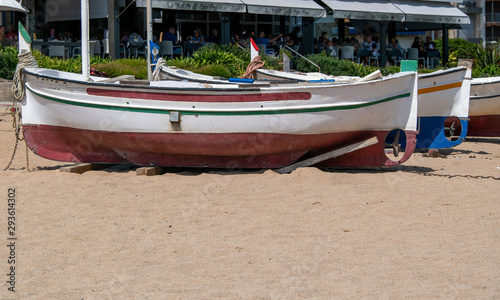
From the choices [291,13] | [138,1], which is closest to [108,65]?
[138,1]

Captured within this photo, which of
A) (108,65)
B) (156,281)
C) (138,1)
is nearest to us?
(156,281)

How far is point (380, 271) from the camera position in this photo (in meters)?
4.81

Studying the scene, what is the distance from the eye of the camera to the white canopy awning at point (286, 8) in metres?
17.2

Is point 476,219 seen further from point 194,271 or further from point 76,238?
point 76,238

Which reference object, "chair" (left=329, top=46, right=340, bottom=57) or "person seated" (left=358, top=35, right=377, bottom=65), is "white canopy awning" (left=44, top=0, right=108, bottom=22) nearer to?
"chair" (left=329, top=46, right=340, bottom=57)

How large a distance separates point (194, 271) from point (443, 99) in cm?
619

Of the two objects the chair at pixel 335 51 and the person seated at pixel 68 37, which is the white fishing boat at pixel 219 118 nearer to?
the person seated at pixel 68 37

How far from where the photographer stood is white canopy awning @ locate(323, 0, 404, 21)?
19573 millimetres

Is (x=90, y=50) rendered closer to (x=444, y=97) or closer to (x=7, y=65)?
(x=7, y=65)

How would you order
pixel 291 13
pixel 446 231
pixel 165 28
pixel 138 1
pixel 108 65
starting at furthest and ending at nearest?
pixel 165 28, pixel 291 13, pixel 138 1, pixel 108 65, pixel 446 231

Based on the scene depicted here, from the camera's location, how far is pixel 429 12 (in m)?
22.1

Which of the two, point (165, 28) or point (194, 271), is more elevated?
point (165, 28)

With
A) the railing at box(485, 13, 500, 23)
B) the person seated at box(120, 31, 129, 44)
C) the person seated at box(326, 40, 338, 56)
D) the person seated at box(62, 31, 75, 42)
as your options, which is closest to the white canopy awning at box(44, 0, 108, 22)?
the person seated at box(62, 31, 75, 42)

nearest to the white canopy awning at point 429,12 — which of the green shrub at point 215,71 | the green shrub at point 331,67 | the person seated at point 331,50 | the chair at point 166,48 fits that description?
the person seated at point 331,50
